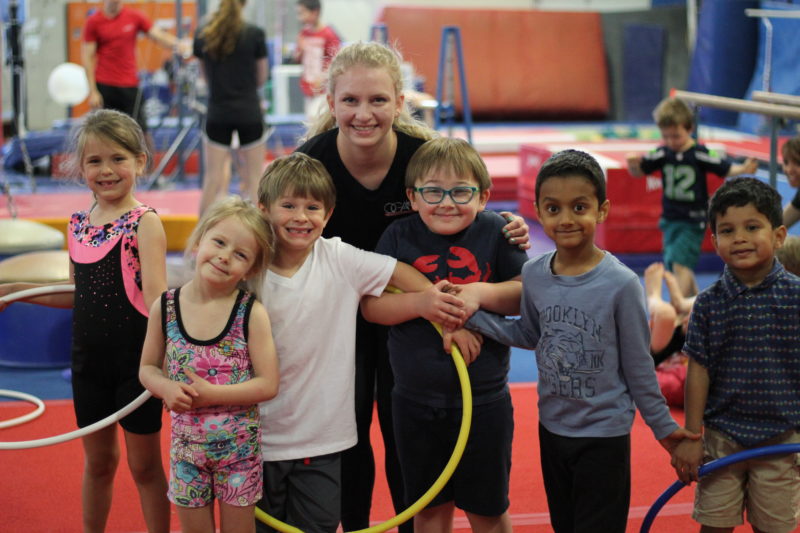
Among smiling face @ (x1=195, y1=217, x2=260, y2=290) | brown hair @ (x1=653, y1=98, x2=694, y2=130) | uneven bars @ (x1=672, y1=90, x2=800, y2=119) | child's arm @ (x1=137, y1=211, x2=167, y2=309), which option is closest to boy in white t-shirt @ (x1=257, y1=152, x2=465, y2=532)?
smiling face @ (x1=195, y1=217, x2=260, y2=290)

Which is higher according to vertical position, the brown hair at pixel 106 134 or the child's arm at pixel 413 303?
the brown hair at pixel 106 134

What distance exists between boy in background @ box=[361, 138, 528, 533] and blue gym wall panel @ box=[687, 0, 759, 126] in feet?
31.5

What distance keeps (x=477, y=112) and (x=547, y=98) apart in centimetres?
103

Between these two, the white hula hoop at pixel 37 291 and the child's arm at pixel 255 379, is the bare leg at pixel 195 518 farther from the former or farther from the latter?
the white hula hoop at pixel 37 291

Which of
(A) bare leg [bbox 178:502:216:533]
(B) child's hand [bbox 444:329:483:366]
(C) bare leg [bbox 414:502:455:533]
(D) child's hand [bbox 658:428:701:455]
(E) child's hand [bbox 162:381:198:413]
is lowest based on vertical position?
(C) bare leg [bbox 414:502:455:533]

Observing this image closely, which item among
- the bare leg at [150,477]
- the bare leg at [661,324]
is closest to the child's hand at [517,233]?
the bare leg at [150,477]

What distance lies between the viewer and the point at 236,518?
7.70 feet

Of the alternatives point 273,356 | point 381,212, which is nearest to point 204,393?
point 273,356

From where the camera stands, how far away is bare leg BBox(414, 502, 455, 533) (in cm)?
257

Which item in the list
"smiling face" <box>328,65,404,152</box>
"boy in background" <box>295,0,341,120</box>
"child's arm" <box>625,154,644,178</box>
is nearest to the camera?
"smiling face" <box>328,65,404,152</box>

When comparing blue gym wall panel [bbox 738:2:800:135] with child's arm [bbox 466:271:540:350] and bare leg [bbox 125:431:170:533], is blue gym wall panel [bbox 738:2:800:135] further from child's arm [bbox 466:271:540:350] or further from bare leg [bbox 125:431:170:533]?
bare leg [bbox 125:431:170:533]

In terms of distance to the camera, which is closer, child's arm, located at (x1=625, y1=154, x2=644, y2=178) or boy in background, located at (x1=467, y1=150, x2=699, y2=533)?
boy in background, located at (x1=467, y1=150, x2=699, y2=533)

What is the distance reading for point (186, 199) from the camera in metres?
8.83

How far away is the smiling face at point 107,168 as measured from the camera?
2656 millimetres
